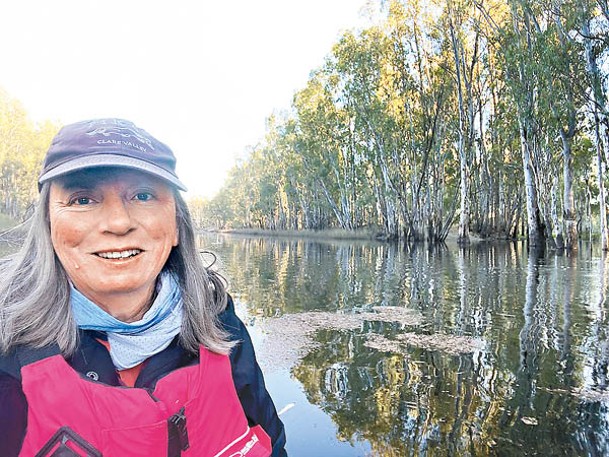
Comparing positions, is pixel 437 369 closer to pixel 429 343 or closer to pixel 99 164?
pixel 429 343

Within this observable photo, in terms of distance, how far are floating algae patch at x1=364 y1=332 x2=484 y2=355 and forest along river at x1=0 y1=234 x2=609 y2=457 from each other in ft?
0.07

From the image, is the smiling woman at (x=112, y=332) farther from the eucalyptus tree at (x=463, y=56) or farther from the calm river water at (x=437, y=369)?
the eucalyptus tree at (x=463, y=56)

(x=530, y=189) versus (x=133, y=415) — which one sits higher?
(x=530, y=189)

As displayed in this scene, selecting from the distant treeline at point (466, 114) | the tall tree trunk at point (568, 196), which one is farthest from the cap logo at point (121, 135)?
the tall tree trunk at point (568, 196)

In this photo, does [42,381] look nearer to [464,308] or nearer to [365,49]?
[464,308]

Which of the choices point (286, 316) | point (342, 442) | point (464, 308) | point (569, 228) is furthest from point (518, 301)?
point (569, 228)

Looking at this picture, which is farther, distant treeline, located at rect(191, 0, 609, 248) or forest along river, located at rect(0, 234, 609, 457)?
distant treeline, located at rect(191, 0, 609, 248)

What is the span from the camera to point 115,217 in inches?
55.9

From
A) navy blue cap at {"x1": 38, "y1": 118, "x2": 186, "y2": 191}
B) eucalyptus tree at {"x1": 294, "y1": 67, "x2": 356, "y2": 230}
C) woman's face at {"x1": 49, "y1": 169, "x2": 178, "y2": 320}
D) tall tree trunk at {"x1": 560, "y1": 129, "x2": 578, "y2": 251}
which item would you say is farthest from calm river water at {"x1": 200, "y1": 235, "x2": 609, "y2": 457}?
eucalyptus tree at {"x1": 294, "y1": 67, "x2": 356, "y2": 230}

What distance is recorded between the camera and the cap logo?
54.2 inches

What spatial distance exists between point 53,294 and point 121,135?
0.56 m

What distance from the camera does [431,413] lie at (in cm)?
314

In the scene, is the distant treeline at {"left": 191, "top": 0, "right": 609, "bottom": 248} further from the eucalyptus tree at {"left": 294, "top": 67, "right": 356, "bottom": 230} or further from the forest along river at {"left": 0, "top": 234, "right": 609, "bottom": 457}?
the forest along river at {"left": 0, "top": 234, "right": 609, "bottom": 457}

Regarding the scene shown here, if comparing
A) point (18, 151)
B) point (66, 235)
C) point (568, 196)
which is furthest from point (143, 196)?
point (18, 151)
